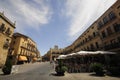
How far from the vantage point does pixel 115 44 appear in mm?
21562

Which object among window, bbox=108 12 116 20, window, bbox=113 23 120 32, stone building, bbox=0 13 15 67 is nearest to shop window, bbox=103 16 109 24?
window, bbox=108 12 116 20

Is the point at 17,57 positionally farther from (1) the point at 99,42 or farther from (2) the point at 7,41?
(1) the point at 99,42

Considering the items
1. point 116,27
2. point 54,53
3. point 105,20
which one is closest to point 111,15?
point 105,20

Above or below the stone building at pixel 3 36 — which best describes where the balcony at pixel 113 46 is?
below

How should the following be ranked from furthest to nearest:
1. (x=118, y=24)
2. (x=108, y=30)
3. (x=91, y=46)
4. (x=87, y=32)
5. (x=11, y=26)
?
(x=87, y=32)
(x=91, y=46)
(x=11, y=26)
(x=108, y=30)
(x=118, y=24)

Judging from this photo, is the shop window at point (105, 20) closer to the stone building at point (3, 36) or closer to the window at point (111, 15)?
the window at point (111, 15)

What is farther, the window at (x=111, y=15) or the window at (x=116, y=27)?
the window at (x=111, y=15)

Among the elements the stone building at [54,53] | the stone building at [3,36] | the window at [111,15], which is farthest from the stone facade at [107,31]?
the stone building at [54,53]

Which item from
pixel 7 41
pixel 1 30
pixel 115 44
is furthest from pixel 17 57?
pixel 115 44

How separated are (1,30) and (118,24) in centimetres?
2572

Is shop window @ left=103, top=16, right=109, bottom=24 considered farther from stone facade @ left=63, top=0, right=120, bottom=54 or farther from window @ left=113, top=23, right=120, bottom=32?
window @ left=113, top=23, right=120, bottom=32

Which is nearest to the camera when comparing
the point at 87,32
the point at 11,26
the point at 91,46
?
the point at 11,26

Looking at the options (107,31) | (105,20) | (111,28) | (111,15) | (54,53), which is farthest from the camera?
(54,53)

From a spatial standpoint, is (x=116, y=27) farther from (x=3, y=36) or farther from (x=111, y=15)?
(x=3, y=36)
